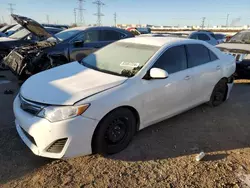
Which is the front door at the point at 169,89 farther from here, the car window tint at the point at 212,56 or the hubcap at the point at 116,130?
the car window tint at the point at 212,56

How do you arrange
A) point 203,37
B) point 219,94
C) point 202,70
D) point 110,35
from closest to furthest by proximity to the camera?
point 202,70
point 219,94
point 110,35
point 203,37

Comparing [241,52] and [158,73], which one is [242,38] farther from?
[158,73]

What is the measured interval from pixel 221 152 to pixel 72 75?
2.47 metres

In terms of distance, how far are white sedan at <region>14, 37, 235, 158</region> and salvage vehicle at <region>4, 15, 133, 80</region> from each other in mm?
2801

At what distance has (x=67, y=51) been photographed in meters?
6.94

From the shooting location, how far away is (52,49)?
6828 millimetres

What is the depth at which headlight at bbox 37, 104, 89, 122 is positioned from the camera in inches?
108

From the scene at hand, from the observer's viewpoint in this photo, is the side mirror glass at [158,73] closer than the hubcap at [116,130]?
No

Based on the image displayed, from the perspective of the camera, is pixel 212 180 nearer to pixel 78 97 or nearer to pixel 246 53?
pixel 78 97

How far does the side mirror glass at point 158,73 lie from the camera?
11.0 ft

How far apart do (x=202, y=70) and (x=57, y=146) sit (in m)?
2.89

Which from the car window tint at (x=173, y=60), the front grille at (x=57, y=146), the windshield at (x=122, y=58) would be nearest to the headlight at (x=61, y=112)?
the front grille at (x=57, y=146)

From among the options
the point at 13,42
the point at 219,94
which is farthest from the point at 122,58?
the point at 13,42

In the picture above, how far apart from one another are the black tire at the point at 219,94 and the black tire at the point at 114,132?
233 cm
